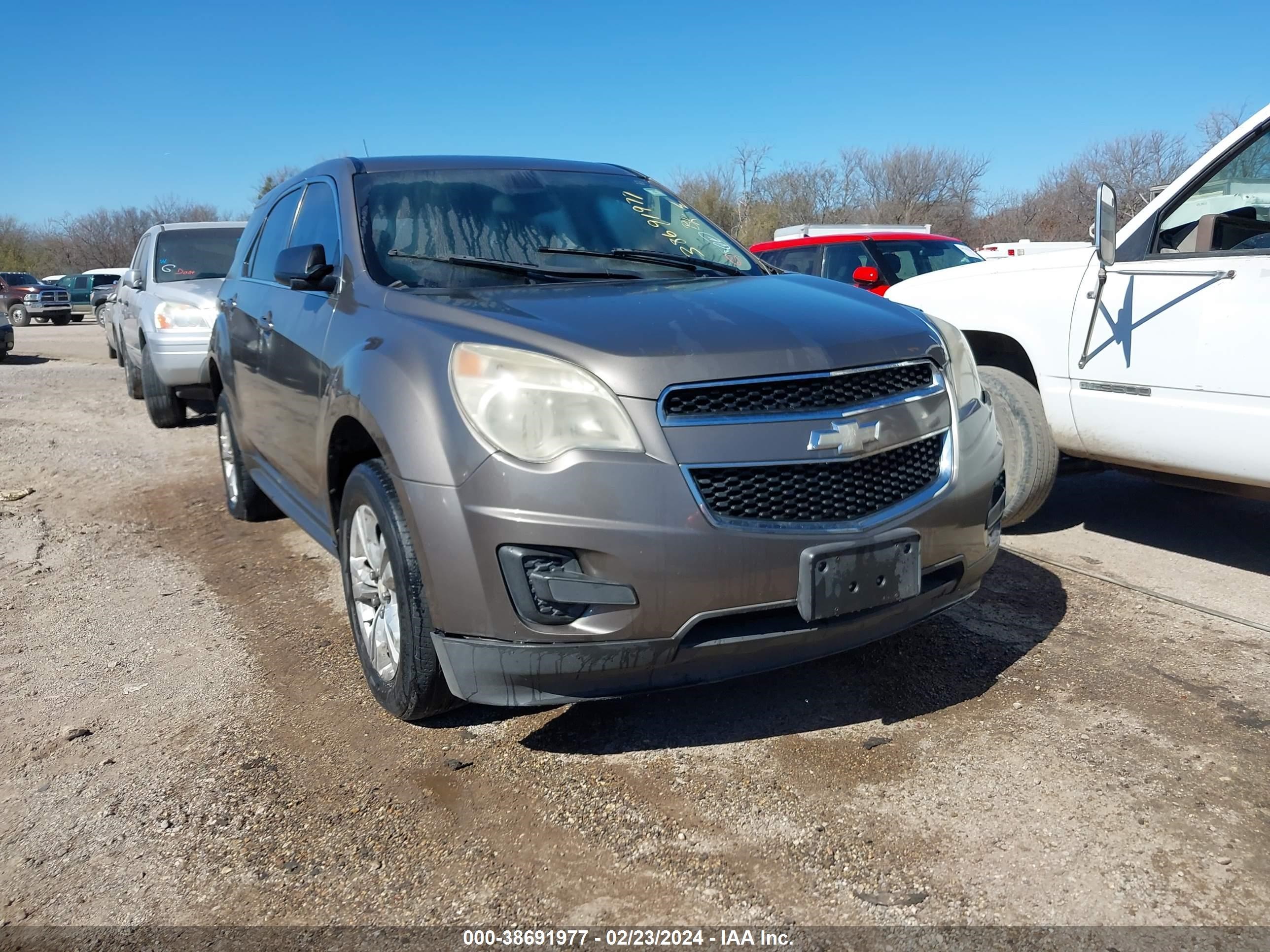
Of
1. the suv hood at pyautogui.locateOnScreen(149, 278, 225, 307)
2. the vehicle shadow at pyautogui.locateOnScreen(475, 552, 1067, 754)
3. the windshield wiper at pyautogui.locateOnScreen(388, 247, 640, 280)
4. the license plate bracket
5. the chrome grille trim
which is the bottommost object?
the vehicle shadow at pyautogui.locateOnScreen(475, 552, 1067, 754)

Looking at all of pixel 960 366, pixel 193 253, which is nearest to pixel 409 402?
pixel 960 366

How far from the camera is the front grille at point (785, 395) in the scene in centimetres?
260

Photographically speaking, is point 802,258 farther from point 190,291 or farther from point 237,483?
point 237,483

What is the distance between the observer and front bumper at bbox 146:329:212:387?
841 cm

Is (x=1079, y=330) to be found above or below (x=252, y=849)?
above

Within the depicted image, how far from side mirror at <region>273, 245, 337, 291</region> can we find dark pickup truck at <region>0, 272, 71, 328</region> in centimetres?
3346

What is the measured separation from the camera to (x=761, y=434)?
2.60m

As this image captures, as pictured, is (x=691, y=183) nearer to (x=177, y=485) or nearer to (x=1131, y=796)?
(x=177, y=485)

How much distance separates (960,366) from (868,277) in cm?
615

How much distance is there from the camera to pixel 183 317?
848cm

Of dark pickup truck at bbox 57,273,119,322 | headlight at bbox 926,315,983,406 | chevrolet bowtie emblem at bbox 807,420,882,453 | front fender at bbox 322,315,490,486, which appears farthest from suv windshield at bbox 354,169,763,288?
dark pickup truck at bbox 57,273,119,322

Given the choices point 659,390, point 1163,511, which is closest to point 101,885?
point 659,390

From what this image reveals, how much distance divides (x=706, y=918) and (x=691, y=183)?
41.4 meters

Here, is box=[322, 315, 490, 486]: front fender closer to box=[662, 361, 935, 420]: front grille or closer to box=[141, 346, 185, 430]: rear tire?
box=[662, 361, 935, 420]: front grille
